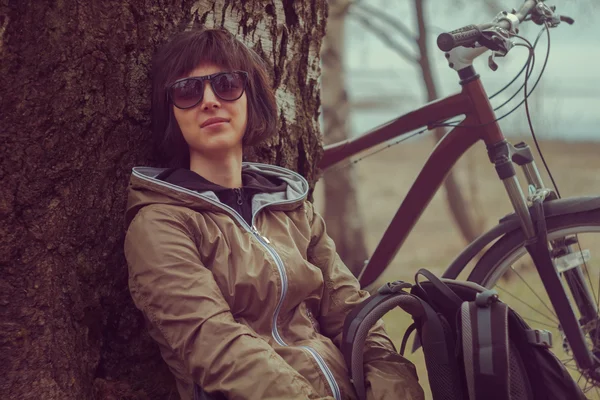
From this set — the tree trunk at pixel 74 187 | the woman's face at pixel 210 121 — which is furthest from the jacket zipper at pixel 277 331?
the tree trunk at pixel 74 187

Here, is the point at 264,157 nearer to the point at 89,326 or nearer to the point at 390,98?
the point at 89,326

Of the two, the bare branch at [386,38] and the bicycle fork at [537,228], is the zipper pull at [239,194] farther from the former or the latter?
the bare branch at [386,38]

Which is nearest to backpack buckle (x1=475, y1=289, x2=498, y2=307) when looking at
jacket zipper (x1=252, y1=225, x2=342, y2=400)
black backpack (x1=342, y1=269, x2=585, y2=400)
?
black backpack (x1=342, y1=269, x2=585, y2=400)

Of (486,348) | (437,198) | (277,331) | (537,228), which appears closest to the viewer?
(486,348)

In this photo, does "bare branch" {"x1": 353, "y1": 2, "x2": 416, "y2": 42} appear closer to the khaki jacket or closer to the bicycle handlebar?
the bicycle handlebar

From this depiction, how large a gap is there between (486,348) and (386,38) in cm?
498

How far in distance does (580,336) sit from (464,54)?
3.64 ft

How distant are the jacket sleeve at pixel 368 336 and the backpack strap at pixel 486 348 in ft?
0.84

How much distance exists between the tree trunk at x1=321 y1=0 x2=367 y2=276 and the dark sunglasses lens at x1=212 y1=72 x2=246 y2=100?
170 inches

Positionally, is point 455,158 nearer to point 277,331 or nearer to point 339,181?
point 277,331

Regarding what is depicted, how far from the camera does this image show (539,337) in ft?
7.38

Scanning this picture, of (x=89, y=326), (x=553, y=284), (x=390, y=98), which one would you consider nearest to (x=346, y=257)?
(x=553, y=284)

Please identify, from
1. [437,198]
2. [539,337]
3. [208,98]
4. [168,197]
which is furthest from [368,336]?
[437,198]

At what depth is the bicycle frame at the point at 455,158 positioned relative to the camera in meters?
3.00
